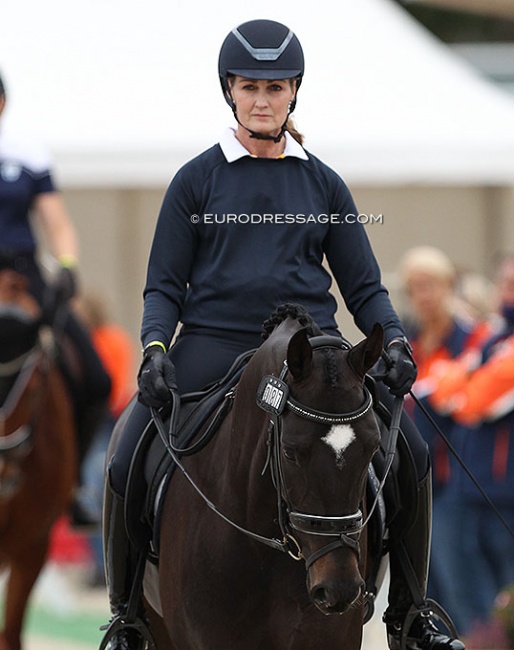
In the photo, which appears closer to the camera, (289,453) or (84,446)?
(289,453)

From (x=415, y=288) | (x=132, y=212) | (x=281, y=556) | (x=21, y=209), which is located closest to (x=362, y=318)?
→ (x=281, y=556)

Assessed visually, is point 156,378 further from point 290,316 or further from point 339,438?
point 339,438

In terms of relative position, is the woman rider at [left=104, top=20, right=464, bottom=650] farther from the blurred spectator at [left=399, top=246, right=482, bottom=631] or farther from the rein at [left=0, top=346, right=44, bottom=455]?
the blurred spectator at [left=399, top=246, right=482, bottom=631]

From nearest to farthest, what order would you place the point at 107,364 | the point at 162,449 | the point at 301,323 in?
the point at 301,323
the point at 162,449
the point at 107,364

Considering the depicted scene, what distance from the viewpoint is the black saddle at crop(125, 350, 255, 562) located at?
498 cm

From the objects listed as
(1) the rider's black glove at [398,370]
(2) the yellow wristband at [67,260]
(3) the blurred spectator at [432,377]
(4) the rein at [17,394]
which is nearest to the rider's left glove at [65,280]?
(2) the yellow wristband at [67,260]

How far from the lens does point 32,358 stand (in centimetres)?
893

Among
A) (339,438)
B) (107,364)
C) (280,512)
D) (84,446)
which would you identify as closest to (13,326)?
(84,446)

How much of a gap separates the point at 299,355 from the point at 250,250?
0.85 m

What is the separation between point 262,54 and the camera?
4906mm

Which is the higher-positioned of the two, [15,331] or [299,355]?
[299,355]

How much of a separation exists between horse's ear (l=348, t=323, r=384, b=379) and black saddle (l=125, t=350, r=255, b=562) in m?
0.75

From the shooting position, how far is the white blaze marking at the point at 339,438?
13.5ft

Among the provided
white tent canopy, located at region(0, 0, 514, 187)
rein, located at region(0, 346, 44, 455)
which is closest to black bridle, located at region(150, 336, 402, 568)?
rein, located at region(0, 346, 44, 455)
